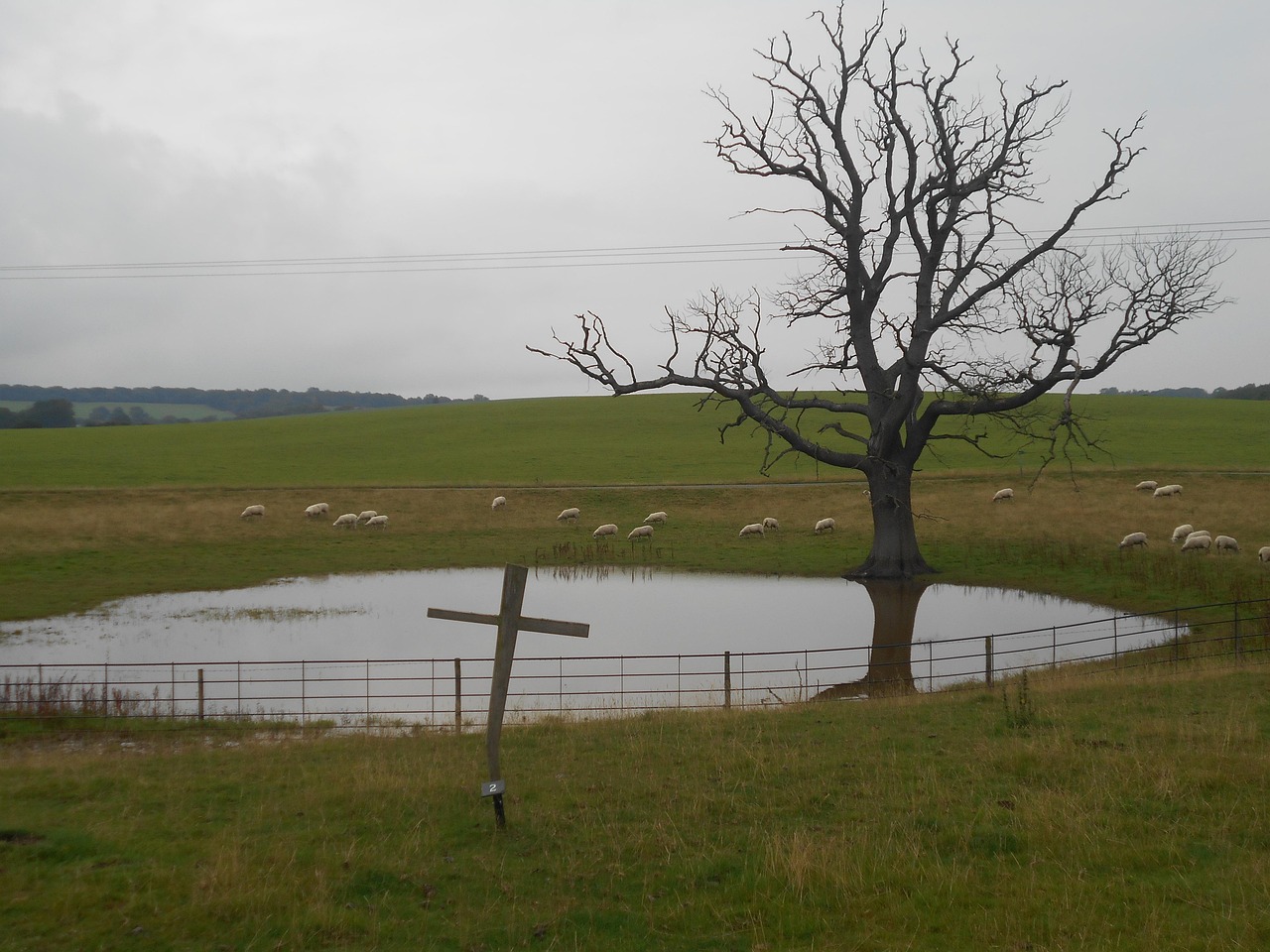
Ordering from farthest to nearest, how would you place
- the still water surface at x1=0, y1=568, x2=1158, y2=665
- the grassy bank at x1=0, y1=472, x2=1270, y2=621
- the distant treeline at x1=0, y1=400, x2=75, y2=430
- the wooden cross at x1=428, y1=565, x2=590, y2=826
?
the distant treeline at x1=0, y1=400, x2=75, y2=430 → the grassy bank at x1=0, y1=472, x2=1270, y2=621 → the still water surface at x1=0, y1=568, x2=1158, y2=665 → the wooden cross at x1=428, y1=565, x2=590, y2=826

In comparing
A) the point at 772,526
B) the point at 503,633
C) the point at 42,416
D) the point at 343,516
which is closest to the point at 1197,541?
the point at 772,526

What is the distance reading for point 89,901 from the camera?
693 centimetres

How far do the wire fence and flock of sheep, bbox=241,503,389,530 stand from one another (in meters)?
24.0

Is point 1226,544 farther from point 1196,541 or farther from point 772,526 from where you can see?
point 772,526

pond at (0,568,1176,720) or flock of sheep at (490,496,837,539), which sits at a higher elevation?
flock of sheep at (490,496,837,539)

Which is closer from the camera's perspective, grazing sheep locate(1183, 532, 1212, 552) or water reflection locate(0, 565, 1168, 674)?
water reflection locate(0, 565, 1168, 674)

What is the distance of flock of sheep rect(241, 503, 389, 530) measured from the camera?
4350cm

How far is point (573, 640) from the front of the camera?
925 inches

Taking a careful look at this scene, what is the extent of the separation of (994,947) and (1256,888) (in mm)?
1967

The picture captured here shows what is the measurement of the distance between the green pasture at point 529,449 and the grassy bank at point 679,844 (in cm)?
3740

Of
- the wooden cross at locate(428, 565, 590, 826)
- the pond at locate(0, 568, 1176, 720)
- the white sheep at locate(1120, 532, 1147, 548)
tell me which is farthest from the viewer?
the white sheep at locate(1120, 532, 1147, 548)

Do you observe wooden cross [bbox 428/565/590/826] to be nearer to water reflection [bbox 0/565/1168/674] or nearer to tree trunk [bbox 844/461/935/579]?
water reflection [bbox 0/565/1168/674]

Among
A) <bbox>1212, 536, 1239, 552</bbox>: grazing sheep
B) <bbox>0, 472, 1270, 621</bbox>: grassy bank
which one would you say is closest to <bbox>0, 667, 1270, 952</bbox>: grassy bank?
<bbox>0, 472, 1270, 621</bbox>: grassy bank

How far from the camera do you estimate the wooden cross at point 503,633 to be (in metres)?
8.57
